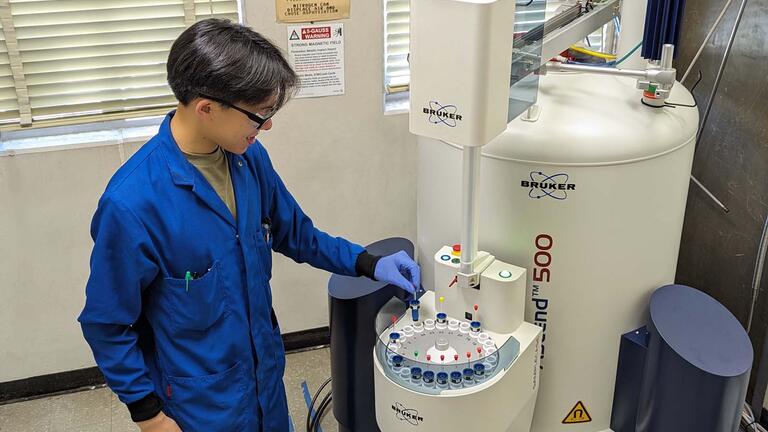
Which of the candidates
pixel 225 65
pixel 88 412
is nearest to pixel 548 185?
pixel 225 65

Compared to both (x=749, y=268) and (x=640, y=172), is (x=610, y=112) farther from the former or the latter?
(x=749, y=268)

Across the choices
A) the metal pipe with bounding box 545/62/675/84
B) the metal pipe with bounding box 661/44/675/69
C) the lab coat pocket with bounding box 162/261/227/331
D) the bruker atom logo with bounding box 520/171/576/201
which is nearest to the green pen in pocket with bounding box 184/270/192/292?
the lab coat pocket with bounding box 162/261/227/331

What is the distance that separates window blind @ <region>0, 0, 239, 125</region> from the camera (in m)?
2.21

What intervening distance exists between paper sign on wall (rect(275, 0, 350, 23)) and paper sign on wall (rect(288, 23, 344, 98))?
0.09 ft

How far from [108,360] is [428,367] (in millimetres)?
592

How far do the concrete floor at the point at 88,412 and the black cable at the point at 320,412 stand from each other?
19mm

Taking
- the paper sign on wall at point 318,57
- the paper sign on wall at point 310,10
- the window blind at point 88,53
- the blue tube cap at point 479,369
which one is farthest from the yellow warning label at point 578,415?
the window blind at point 88,53

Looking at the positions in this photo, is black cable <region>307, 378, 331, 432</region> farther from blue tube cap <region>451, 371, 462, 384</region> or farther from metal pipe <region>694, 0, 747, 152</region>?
metal pipe <region>694, 0, 747, 152</region>

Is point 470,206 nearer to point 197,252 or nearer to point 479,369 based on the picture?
point 479,369

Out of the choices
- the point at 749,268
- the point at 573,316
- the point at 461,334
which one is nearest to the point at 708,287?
the point at 749,268

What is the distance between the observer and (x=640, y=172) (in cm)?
153

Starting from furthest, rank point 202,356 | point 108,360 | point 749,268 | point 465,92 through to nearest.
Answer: point 749,268
point 202,356
point 108,360
point 465,92

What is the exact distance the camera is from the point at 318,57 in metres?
2.40

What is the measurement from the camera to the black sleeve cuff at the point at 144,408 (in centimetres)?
137
